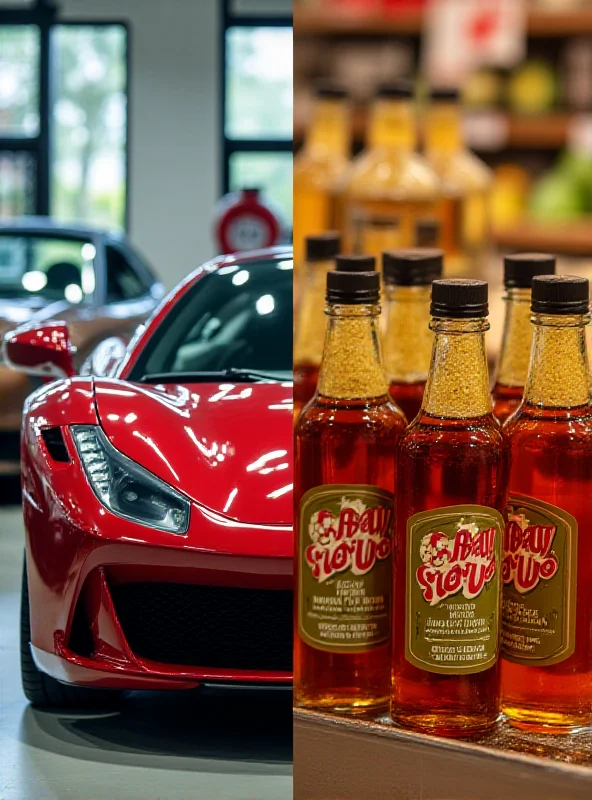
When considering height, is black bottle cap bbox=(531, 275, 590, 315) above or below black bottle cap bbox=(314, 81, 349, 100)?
below

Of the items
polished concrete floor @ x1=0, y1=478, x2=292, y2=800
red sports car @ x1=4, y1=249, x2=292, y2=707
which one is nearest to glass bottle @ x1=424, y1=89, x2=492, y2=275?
red sports car @ x1=4, y1=249, x2=292, y2=707

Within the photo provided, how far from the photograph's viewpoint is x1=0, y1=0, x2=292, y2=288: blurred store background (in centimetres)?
138

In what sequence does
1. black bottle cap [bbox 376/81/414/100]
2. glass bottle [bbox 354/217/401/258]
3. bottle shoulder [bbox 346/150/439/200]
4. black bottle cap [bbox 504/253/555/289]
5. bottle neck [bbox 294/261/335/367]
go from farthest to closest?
bottle shoulder [bbox 346/150/439/200]
glass bottle [bbox 354/217/401/258]
black bottle cap [bbox 376/81/414/100]
bottle neck [bbox 294/261/335/367]
black bottle cap [bbox 504/253/555/289]

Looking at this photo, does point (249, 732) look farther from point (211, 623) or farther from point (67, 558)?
point (67, 558)

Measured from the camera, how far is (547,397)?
71 centimetres

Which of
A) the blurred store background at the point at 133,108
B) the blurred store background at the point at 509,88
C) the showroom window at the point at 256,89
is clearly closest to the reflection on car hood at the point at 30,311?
the blurred store background at the point at 133,108

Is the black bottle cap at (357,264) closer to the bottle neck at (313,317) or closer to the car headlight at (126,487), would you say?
the bottle neck at (313,317)

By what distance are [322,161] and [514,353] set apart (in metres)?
0.92

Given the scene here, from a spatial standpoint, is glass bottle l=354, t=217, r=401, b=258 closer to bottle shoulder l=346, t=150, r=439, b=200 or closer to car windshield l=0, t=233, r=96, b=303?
bottle shoulder l=346, t=150, r=439, b=200

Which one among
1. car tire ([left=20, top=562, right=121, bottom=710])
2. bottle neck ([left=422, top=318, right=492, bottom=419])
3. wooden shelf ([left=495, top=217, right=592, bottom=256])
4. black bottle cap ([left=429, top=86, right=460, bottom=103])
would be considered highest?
black bottle cap ([left=429, top=86, right=460, bottom=103])

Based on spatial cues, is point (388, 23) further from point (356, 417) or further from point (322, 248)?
point (356, 417)

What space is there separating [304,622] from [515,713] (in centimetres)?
15

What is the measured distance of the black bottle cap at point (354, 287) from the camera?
74 cm

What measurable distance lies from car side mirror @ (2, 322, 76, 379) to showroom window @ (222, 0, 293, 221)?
0.28 m
